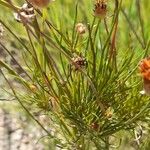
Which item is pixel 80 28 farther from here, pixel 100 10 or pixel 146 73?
pixel 146 73

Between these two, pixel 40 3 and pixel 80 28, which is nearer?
pixel 40 3

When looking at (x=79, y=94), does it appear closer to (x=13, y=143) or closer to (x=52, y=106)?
(x=52, y=106)

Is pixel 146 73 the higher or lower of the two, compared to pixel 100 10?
lower

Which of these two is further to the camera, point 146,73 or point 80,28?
point 80,28

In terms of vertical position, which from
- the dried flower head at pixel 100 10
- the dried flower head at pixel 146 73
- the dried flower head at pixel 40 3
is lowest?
the dried flower head at pixel 146 73

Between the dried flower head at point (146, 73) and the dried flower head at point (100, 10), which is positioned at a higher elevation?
the dried flower head at point (100, 10)

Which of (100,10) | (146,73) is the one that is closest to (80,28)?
(100,10)

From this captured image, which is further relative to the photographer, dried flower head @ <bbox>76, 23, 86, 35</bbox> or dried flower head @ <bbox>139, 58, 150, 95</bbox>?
dried flower head @ <bbox>76, 23, 86, 35</bbox>

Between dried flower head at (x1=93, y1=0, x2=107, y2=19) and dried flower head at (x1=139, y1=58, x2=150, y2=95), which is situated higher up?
dried flower head at (x1=93, y1=0, x2=107, y2=19)

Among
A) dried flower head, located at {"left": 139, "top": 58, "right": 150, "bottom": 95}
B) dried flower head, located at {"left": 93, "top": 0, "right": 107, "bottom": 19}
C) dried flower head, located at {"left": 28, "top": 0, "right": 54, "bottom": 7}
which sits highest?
dried flower head, located at {"left": 93, "top": 0, "right": 107, "bottom": 19}

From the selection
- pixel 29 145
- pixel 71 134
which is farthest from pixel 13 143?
pixel 71 134

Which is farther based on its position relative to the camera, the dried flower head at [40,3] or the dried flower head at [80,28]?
the dried flower head at [80,28]
